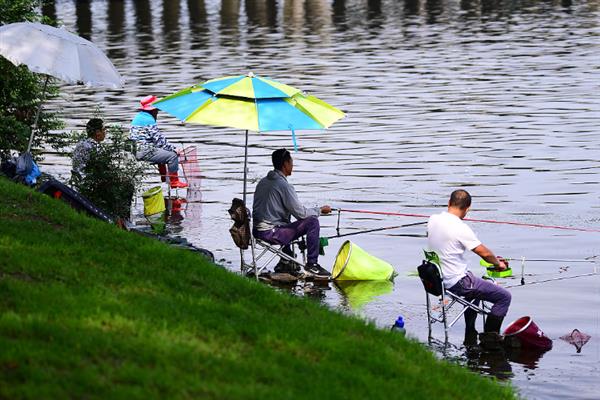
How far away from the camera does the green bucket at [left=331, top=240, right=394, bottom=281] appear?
1471 centimetres

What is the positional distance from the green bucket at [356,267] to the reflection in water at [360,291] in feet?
0.22

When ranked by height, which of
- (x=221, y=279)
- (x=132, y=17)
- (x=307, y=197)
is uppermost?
(x=221, y=279)

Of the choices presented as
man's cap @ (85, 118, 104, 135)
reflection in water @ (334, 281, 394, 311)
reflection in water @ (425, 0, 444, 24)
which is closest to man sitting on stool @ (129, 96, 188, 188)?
man's cap @ (85, 118, 104, 135)

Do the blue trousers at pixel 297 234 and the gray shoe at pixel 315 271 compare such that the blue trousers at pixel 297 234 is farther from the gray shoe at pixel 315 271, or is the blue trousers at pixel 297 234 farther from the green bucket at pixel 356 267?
the green bucket at pixel 356 267

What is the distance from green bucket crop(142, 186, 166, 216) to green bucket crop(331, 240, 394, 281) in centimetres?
442

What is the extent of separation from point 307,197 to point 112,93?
16.2 meters

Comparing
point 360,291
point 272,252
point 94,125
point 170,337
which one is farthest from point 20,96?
point 170,337

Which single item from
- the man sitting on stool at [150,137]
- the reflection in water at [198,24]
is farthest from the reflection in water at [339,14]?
the man sitting on stool at [150,137]

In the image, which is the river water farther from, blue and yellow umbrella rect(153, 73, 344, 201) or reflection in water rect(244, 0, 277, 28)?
reflection in water rect(244, 0, 277, 28)

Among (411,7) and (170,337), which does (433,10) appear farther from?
(170,337)

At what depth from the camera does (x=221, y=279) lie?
33.9 feet

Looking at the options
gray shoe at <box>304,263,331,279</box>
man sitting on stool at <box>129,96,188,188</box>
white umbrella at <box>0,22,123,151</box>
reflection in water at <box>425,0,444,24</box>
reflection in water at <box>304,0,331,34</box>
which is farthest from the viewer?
reflection in water at <box>425,0,444,24</box>

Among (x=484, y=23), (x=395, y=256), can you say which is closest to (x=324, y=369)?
(x=395, y=256)

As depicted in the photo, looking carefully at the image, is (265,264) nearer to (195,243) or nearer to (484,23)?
(195,243)
